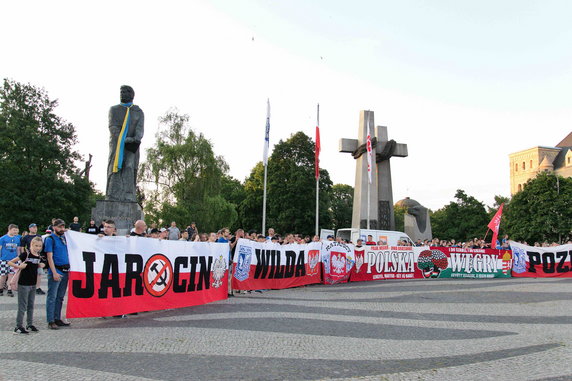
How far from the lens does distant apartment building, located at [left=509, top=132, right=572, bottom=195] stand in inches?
4837

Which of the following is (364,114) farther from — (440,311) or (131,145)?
(440,311)

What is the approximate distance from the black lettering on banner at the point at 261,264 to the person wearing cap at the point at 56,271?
7.23m

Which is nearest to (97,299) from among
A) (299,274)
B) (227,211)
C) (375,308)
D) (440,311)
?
(375,308)

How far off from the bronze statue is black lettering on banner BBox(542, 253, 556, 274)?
64.0ft

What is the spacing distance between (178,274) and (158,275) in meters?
0.69

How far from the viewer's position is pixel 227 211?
55.4 meters

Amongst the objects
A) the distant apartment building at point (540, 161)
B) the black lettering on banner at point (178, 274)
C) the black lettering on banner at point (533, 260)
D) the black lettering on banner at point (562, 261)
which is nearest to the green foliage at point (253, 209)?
the black lettering on banner at point (533, 260)

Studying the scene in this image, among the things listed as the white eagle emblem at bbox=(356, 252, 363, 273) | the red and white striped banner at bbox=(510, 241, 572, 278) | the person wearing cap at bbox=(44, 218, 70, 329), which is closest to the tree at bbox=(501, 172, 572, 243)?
the red and white striped banner at bbox=(510, 241, 572, 278)

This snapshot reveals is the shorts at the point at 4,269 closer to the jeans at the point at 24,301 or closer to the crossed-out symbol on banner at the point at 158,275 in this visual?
the crossed-out symbol on banner at the point at 158,275

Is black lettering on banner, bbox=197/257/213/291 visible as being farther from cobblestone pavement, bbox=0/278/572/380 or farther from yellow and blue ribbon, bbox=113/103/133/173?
yellow and blue ribbon, bbox=113/103/133/173

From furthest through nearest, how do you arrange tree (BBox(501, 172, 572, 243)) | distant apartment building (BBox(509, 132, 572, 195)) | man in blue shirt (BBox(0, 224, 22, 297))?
distant apartment building (BBox(509, 132, 572, 195))
tree (BBox(501, 172, 572, 243))
man in blue shirt (BBox(0, 224, 22, 297))

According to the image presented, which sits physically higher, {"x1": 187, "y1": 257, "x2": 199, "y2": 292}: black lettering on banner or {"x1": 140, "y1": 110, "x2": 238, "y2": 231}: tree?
{"x1": 140, "y1": 110, "x2": 238, "y2": 231}: tree

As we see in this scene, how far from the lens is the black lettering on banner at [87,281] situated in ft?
29.4

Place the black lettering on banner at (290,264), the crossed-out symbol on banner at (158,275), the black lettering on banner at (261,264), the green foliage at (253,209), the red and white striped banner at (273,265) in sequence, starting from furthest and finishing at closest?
the green foliage at (253,209), the black lettering on banner at (290,264), the black lettering on banner at (261,264), the red and white striped banner at (273,265), the crossed-out symbol on banner at (158,275)
